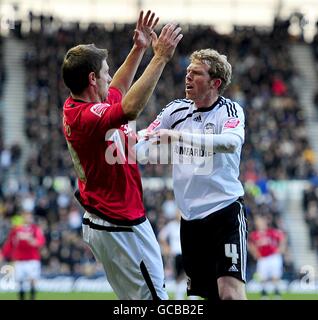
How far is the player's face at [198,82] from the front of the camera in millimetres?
7660

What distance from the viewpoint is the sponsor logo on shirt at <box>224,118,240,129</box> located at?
7.29 meters

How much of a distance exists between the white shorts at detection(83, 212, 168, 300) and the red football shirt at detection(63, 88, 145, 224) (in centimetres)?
8

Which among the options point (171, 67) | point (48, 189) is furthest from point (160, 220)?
point (171, 67)

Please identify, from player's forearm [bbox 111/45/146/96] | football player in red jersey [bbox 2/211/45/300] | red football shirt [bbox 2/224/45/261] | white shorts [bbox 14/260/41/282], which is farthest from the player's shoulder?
white shorts [bbox 14/260/41/282]

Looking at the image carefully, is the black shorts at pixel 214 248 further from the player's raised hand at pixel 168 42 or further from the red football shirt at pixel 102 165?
the player's raised hand at pixel 168 42

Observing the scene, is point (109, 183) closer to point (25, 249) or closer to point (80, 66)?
point (80, 66)

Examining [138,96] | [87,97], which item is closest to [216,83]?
[87,97]

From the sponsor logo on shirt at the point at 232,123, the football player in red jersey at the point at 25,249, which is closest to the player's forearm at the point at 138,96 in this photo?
the sponsor logo on shirt at the point at 232,123

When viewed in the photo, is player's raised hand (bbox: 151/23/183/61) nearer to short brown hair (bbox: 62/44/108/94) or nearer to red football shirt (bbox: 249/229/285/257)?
short brown hair (bbox: 62/44/108/94)

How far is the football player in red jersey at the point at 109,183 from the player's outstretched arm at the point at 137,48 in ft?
0.81

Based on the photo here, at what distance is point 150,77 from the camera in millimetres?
6211

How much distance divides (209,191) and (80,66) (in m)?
1.73

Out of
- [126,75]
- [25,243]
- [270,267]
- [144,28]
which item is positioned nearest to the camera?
[144,28]
